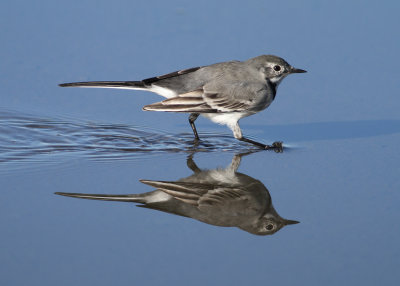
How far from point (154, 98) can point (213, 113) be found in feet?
3.84

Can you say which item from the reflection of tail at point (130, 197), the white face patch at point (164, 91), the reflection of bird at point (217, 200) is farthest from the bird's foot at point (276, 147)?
the reflection of tail at point (130, 197)

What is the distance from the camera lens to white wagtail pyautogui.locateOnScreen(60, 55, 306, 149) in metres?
8.94

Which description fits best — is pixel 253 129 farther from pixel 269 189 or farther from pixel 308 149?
pixel 269 189

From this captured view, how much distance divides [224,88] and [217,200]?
253cm

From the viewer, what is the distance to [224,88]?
9.16 meters

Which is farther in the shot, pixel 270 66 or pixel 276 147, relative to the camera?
pixel 270 66

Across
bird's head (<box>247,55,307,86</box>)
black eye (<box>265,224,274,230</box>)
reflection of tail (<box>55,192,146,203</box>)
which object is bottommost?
black eye (<box>265,224,274,230</box>)

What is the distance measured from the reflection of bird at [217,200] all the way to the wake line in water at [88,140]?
1187 mm

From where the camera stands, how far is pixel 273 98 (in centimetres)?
941

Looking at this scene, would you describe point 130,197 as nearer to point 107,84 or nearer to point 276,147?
point 107,84

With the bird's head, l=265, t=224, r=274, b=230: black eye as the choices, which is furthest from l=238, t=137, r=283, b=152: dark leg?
l=265, t=224, r=274, b=230: black eye

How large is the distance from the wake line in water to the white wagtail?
35 cm

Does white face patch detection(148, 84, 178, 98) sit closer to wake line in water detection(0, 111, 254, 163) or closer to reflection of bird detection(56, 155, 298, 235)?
wake line in water detection(0, 111, 254, 163)

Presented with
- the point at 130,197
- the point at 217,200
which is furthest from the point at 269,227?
the point at 130,197
